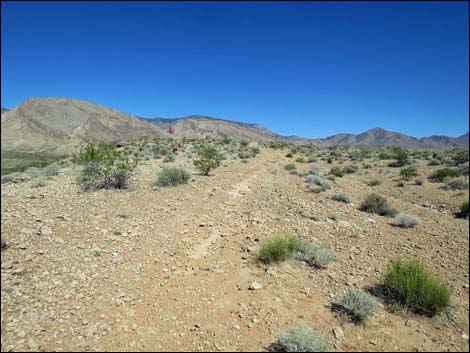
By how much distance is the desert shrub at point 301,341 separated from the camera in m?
3.43

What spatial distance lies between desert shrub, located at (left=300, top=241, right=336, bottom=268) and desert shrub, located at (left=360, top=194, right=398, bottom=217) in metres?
4.33

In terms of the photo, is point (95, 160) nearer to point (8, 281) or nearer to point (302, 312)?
point (8, 281)

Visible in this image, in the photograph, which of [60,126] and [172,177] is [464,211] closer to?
[172,177]

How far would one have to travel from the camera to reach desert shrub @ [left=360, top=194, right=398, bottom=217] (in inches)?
361

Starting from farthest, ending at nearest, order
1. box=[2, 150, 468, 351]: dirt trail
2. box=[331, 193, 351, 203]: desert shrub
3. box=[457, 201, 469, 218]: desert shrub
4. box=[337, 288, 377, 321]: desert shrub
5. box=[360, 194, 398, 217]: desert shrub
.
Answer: box=[331, 193, 351, 203]: desert shrub → box=[457, 201, 469, 218]: desert shrub → box=[360, 194, 398, 217]: desert shrub → box=[337, 288, 377, 321]: desert shrub → box=[2, 150, 468, 351]: dirt trail

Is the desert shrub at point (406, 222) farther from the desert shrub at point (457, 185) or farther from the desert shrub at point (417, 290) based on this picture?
the desert shrub at point (457, 185)

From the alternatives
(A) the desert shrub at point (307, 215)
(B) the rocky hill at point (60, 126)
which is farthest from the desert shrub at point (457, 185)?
(B) the rocky hill at point (60, 126)

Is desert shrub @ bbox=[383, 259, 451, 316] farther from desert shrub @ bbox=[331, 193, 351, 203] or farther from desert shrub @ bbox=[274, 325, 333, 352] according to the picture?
desert shrub @ bbox=[331, 193, 351, 203]

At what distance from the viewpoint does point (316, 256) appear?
223 inches

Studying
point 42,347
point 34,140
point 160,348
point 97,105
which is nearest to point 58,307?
point 42,347

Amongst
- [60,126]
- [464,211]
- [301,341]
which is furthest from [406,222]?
[60,126]

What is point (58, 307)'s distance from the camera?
406cm

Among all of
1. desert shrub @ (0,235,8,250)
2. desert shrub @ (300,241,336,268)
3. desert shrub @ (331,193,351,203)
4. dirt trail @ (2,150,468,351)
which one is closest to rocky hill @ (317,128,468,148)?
desert shrub @ (331,193,351,203)

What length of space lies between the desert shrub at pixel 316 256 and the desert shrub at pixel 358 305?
1.08m
